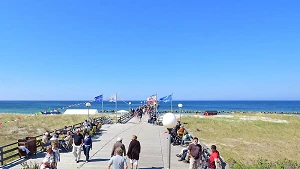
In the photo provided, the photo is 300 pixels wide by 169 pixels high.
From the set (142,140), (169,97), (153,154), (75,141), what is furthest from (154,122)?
(75,141)

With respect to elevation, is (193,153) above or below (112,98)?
below

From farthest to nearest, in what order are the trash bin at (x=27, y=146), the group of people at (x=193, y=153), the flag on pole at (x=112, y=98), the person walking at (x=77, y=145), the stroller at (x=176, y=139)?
the flag on pole at (x=112, y=98) → the stroller at (x=176, y=139) → the trash bin at (x=27, y=146) → the person walking at (x=77, y=145) → the group of people at (x=193, y=153)

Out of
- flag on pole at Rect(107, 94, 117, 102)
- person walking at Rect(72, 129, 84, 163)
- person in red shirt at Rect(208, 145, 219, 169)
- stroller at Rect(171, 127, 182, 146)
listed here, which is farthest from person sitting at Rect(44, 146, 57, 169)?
flag on pole at Rect(107, 94, 117, 102)

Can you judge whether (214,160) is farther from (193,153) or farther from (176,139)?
(176,139)

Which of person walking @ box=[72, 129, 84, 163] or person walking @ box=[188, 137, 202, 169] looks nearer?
person walking @ box=[188, 137, 202, 169]

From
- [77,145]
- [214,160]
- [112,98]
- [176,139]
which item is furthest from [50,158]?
[112,98]

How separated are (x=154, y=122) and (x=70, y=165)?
20077 millimetres

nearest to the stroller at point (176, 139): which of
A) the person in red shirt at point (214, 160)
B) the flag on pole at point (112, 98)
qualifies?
the person in red shirt at point (214, 160)

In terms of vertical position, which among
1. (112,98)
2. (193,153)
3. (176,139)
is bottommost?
(176,139)

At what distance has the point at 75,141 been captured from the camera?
38.9 feet

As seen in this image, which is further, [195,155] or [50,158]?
[195,155]

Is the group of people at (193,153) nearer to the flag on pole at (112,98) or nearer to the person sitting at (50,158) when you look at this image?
the person sitting at (50,158)

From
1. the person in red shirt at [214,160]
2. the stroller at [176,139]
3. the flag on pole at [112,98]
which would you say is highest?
the flag on pole at [112,98]

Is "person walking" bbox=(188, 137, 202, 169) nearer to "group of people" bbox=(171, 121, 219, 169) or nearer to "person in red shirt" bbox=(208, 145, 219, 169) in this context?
"group of people" bbox=(171, 121, 219, 169)
